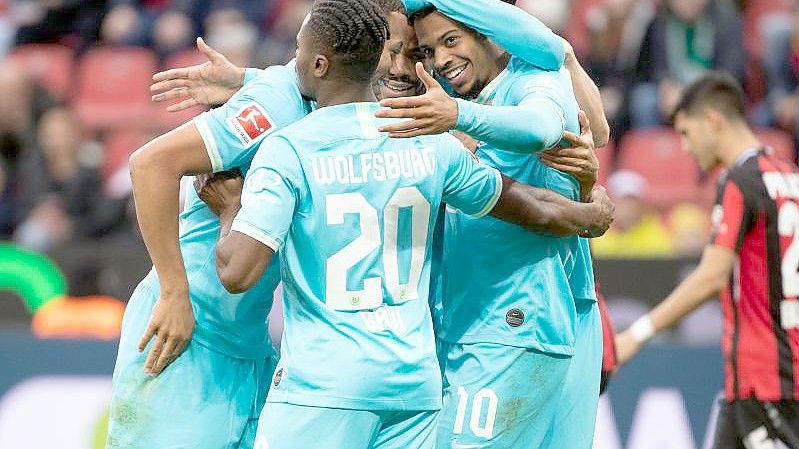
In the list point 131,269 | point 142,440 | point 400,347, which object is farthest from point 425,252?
point 131,269

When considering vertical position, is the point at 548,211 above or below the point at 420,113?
below

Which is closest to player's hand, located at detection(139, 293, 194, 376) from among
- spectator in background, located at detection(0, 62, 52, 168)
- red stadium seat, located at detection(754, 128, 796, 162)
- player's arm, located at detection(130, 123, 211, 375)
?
player's arm, located at detection(130, 123, 211, 375)

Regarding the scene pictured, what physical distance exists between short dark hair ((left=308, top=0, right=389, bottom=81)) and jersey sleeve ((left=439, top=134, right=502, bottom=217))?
34 centimetres

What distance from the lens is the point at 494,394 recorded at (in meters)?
4.16

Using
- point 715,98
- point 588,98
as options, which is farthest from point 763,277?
point 588,98

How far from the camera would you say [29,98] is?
36.3 feet

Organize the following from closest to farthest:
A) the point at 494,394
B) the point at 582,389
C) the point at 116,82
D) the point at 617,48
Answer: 1. the point at 494,394
2. the point at 582,389
3. the point at 617,48
4. the point at 116,82

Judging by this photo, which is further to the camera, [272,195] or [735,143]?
[735,143]

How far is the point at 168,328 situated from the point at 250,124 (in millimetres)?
675

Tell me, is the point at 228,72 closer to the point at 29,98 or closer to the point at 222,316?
the point at 222,316

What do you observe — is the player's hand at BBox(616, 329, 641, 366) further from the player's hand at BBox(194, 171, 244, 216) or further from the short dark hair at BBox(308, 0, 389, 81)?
the short dark hair at BBox(308, 0, 389, 81)

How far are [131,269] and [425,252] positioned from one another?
5.06 meters

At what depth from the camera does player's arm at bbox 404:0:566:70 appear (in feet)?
13.3

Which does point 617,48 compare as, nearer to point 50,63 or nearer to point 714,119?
point 50,63
